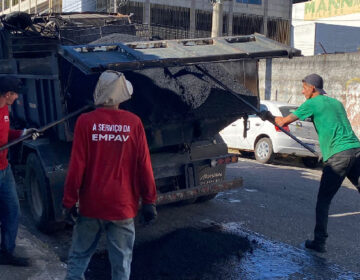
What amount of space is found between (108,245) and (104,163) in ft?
1.91

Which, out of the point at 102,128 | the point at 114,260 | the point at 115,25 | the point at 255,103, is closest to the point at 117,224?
the point at 114,260

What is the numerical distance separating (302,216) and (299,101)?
38.7 feet

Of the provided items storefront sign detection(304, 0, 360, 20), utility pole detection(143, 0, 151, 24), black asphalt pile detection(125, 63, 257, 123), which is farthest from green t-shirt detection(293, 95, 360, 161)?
storefront sign detection(304, 0, 360, 20)

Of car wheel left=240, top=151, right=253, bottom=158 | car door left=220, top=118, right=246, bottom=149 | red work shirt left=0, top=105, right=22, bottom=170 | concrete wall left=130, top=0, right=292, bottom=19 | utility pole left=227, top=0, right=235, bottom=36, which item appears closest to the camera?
red work shirt left=0, top=105, right=22, bottom=170

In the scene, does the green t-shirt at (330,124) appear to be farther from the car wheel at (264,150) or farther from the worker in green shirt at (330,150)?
the car wheel at (264,150)

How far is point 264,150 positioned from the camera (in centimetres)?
1197

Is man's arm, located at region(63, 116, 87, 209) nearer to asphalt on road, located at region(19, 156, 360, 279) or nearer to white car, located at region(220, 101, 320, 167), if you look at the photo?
asphalt on road, located at region(19, 156, 360, 279)

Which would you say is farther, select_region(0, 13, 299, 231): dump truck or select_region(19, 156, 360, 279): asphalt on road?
select_region(0, 13, 299, 231): dump truck

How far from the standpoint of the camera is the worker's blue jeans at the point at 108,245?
3.38 m

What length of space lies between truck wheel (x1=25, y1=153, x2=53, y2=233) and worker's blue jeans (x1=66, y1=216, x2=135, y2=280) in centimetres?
263

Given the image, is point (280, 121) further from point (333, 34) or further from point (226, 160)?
point (333, 34)

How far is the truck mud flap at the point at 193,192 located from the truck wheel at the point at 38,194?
4.42 ft

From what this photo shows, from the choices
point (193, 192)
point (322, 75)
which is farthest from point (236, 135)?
point (193, 192)

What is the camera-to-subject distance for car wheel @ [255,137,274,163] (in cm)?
1181
